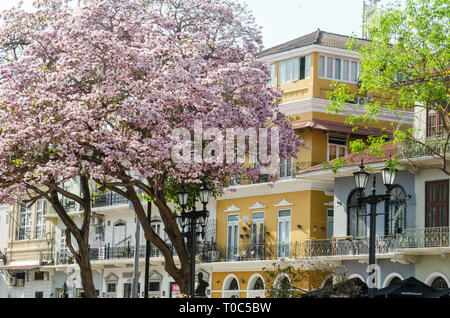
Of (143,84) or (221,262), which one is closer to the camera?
(143,84)

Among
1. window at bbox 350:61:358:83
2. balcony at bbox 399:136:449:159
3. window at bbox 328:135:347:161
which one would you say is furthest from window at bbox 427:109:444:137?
window at bbox 350:61:358:83

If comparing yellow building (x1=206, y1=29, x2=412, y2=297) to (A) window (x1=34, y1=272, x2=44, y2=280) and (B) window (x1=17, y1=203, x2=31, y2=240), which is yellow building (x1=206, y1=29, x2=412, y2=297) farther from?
(B) window (x1=17, y1=203, x2=31, y2=240)

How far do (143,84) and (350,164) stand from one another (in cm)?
1471

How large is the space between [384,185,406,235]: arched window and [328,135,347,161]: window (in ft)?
18.2

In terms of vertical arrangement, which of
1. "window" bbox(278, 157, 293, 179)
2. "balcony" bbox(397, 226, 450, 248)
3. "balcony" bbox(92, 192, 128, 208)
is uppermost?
"window" bbox(278, 157, 293, 179)

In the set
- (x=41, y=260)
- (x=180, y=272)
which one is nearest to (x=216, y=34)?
(x=180, y=272)

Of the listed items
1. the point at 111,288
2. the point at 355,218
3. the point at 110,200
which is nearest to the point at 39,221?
the point at 110,200

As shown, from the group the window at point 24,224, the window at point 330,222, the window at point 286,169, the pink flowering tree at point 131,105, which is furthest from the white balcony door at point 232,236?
the window at point 24,224

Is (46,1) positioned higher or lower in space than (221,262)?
higher

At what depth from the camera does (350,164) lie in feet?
113

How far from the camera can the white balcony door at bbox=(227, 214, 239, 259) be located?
41875 millimetres

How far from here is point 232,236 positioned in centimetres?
4259

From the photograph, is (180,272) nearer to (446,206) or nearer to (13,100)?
(13,100)

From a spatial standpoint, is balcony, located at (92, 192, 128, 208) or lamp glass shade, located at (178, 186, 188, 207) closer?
lamp glass shade, located at (178, 186, 188, 207)
